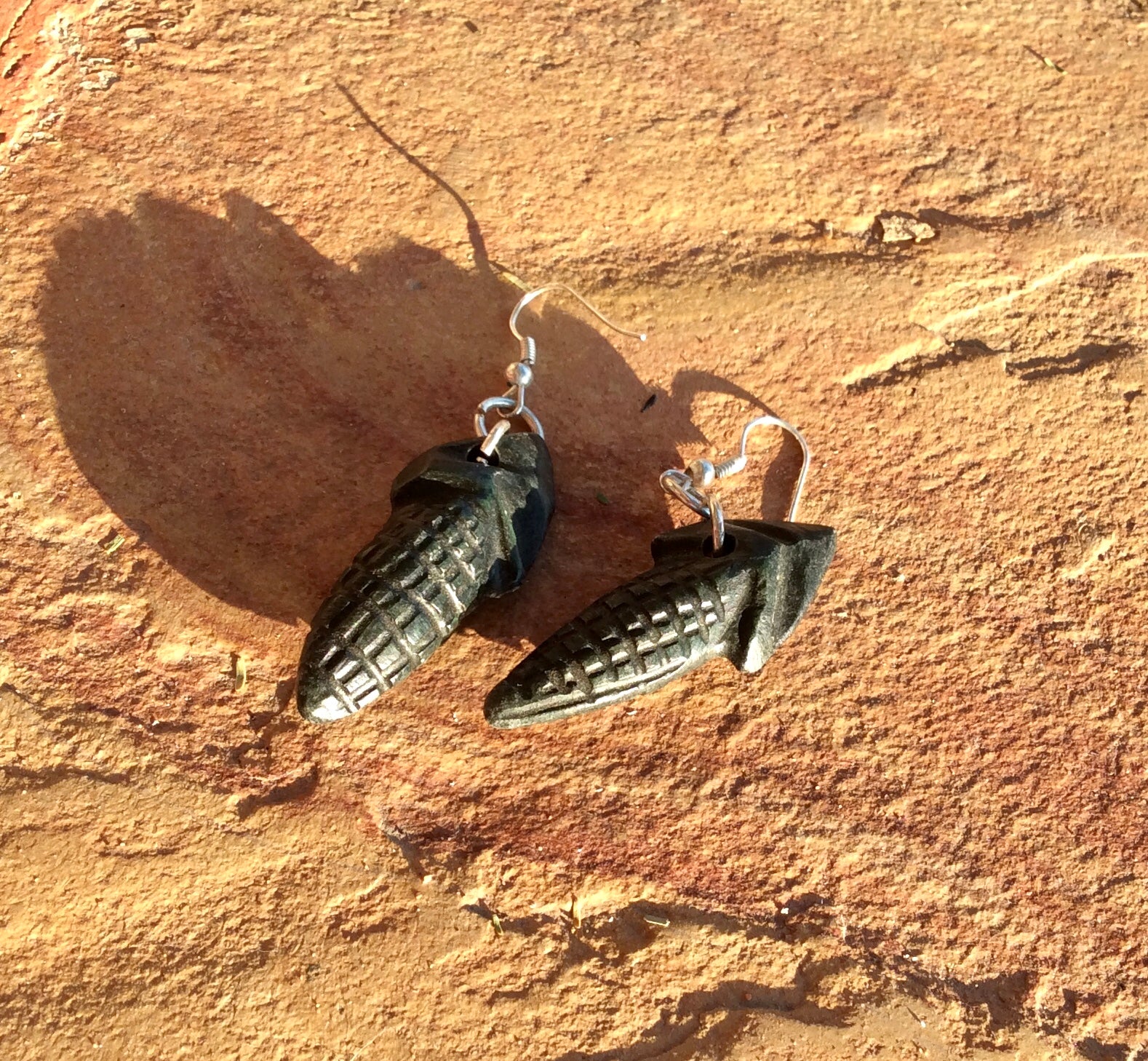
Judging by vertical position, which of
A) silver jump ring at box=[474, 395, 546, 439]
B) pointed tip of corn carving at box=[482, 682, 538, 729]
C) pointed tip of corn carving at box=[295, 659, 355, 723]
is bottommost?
pointed tip of corn carving at box=[482, 682, 538, 729]

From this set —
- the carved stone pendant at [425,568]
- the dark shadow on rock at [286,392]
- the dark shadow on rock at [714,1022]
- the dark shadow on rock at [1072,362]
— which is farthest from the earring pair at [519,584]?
the dark shadow on rock at [1072,362]

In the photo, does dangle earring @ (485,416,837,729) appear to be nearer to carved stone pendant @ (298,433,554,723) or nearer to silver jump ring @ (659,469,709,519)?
silver jump ring @ (659,469,709,519)

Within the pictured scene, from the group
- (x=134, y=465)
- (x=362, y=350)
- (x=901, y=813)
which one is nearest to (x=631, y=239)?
(x=362, y=350)

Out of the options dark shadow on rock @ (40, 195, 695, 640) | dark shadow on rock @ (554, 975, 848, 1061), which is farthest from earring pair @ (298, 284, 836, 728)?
dark shadow on rock @ (554, 975, 848, 1061)

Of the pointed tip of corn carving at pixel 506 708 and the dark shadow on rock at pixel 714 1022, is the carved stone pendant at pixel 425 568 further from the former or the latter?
the dark shadow on rock at pixel 714 1022

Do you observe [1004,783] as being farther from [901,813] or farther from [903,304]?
[903,304]

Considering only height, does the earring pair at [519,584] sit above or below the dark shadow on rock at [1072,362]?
above

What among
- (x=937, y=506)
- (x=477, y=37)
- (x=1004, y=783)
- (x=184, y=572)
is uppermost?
(x=477, y=37)
